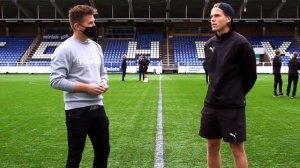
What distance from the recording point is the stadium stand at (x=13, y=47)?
5400cm

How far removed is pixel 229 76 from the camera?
4789mm

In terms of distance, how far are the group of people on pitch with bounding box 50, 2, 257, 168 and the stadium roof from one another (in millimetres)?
46428

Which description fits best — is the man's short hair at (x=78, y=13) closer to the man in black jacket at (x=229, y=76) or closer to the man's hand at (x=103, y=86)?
the man's hand at (x=103, y=86)

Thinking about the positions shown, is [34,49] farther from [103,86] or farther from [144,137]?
[103,86]

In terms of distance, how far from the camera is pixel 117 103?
16.0 meters

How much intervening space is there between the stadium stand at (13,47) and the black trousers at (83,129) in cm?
5075

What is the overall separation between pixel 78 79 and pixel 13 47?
180 ft

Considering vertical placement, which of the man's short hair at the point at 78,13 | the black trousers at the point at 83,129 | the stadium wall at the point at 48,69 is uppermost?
the man's short hair at the point at 78,13

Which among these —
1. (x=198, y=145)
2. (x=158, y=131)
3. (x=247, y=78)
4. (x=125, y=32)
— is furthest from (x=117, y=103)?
(x=125, y=32)

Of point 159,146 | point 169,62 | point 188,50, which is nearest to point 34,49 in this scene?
point 169,62

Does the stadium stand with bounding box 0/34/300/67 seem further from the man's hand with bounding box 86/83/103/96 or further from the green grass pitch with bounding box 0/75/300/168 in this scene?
the man's hand with bounding box 86/83/103/96

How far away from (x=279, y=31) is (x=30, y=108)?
165 feet

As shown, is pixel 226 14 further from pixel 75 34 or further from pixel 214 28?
pixel 75 34

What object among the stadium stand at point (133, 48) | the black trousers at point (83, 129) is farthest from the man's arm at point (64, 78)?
the stadium stand at point (133, 48)
